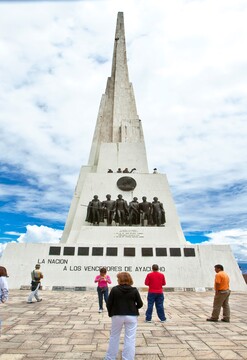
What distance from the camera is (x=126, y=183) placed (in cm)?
1802

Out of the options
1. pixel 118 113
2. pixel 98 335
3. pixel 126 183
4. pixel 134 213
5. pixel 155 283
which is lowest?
pixel 98 335

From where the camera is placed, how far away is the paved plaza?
3888 mm

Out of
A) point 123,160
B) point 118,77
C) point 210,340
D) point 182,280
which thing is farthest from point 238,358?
point 118,77

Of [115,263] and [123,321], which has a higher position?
[115,263]

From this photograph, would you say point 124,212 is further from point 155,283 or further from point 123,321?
point 123,321

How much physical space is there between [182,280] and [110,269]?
331 centimetres

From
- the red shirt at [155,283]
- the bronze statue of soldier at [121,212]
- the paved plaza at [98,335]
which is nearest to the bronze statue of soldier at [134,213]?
the bronze statue of soldier at [121,212]

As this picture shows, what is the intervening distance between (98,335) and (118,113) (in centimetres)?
2080

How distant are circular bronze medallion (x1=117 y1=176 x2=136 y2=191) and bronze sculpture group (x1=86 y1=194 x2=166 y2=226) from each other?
173cm

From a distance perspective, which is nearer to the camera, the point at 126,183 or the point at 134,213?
the point at 134,213

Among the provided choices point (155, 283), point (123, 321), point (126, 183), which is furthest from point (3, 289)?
point (126, 183)

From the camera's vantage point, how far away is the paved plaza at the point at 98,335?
3888 mm

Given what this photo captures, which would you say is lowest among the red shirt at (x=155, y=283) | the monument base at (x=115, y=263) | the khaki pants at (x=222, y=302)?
Result: the khaki pants at (x=222, y=302)

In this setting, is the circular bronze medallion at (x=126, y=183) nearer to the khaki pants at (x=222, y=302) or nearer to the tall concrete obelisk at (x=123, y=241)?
the tall concrete obelisk at (x=123, y=241)
